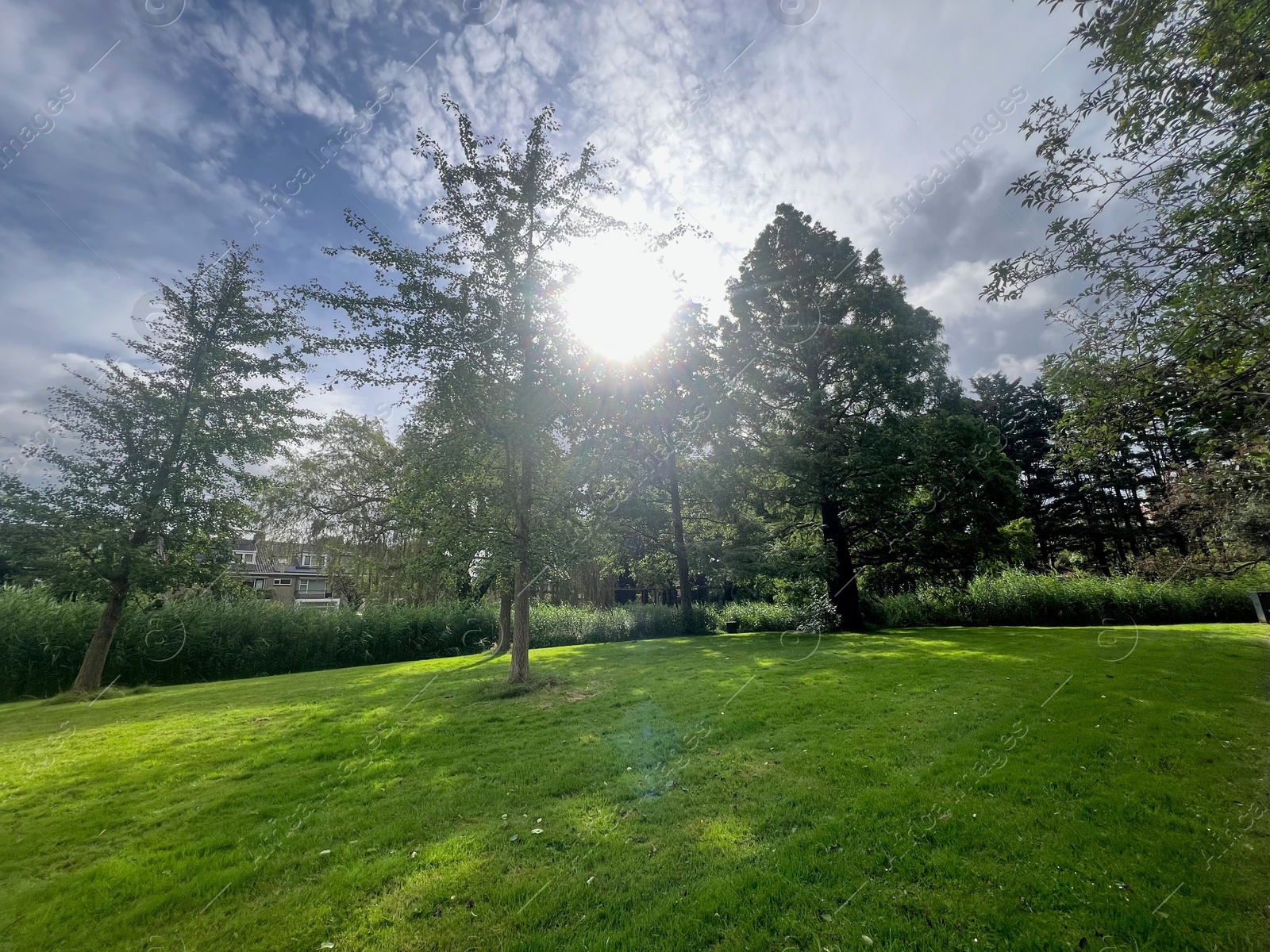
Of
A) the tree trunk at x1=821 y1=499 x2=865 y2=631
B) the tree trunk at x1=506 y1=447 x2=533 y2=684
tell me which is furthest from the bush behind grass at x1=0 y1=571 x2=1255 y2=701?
the tree trunk at x1=506 y1=447 x2=533 y2=684

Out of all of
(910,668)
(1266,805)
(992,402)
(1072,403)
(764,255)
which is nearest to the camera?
(1266,805)

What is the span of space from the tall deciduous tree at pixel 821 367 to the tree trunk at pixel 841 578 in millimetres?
42

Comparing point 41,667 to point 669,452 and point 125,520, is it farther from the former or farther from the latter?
point 669,452

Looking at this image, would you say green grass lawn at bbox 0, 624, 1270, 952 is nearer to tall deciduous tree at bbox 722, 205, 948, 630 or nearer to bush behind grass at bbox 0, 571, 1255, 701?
bush behind grass at bbox 0, 571, 1255, 701

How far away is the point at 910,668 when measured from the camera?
10336mm

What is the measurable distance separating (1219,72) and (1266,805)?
22.9 ft

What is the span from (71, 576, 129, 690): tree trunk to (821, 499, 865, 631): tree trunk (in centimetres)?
2247

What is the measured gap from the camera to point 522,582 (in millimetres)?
10523

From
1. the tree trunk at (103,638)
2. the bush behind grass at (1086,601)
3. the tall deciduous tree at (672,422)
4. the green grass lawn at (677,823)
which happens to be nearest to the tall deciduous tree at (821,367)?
the tall deciduous tree at (672,422)

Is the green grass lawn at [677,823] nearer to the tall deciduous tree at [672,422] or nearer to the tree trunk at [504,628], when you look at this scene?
the tree trunk at [504,628]

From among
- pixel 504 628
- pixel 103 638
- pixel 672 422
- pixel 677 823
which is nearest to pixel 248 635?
pixel 103 638

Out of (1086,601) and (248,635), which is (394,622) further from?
(1086,601)

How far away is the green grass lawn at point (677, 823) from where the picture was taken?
327 centimetres

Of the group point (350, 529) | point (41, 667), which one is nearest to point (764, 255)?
point (350, 529)
